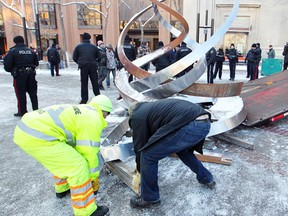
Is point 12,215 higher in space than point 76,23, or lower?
lower

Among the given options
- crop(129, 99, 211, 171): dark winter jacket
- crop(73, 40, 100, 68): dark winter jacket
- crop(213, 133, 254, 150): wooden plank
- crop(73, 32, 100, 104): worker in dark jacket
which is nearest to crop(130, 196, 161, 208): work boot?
crop(129, 99, 211, 171): dark winter jacket

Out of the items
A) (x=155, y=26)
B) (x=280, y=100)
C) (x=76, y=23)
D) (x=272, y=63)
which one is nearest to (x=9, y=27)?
(x=76, y=23)

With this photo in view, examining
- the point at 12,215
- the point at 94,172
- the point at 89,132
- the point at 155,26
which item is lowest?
the point at 12,215

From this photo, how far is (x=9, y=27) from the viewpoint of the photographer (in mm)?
34156

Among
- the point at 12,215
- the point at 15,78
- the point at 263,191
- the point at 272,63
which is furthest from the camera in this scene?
A: the point at 272,63

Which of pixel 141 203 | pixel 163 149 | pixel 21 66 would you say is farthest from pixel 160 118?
pixel 21 66

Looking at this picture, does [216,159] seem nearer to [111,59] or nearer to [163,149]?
[163,149]

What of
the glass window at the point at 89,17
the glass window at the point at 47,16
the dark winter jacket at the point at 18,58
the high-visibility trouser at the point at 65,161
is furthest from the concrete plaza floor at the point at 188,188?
the glass window at the point at 47,16

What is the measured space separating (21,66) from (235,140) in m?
4.73

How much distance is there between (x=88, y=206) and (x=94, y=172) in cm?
34

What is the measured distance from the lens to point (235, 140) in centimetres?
463

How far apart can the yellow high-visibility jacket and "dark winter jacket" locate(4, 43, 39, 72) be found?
13.1 feet

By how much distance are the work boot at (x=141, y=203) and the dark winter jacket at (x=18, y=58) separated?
4462 millimetres

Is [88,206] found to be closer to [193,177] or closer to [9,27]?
[193,177]
